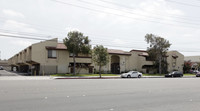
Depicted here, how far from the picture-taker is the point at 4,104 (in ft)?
25.3

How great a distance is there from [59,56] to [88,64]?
7.51 meters

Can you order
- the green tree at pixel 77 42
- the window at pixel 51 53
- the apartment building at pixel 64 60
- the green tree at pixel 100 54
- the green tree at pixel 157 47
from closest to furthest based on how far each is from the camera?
the green tree at pixel 100 54 → the green tree at pixel 77 42 → the apartment building at pixel 64 60 → the window at pixel 51 53 → the green tree at pixel 157 47

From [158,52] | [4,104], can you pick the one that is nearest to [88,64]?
[158,52]

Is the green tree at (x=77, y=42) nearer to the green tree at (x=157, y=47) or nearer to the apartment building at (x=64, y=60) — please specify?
the apartment building at (x=64, y=60)

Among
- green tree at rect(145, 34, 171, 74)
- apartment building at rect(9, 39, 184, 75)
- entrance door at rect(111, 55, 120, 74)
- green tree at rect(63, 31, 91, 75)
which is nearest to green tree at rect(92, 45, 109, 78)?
green tree at rect(63, 31, 91, 75)

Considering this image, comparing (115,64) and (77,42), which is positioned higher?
(77,42)

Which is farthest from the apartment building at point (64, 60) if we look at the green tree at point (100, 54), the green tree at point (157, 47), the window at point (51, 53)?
the green tree at point (100, 54)

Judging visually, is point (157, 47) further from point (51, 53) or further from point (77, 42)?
point (51, 53)

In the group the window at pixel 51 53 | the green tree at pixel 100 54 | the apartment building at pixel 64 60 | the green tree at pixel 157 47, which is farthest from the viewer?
the green tree at pixel 157 47

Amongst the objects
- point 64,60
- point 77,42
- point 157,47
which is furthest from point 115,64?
point 77,42

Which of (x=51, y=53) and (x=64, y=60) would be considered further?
(x=64, y=60)

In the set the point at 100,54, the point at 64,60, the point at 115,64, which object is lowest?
the point at 115,64

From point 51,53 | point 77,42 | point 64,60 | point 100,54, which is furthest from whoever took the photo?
point 64,60

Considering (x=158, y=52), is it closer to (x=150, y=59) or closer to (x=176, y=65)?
(x=150, y=59)
